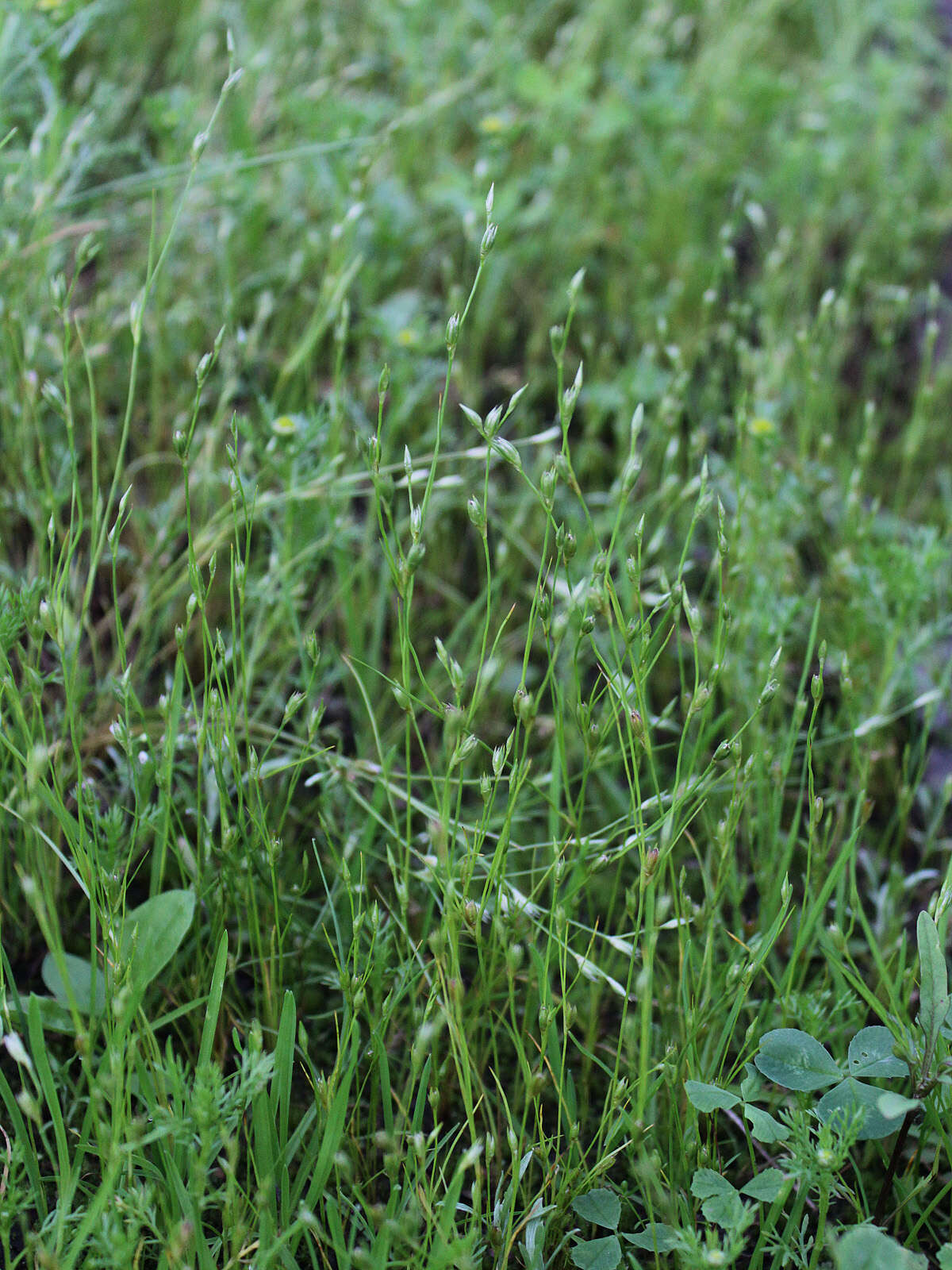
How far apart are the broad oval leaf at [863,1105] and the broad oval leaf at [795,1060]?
2cm

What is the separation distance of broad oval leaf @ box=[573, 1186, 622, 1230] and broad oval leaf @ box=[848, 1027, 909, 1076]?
0.31 metres

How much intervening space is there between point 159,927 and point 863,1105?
85 cm

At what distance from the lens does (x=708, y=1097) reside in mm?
1171

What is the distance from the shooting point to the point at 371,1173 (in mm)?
1287

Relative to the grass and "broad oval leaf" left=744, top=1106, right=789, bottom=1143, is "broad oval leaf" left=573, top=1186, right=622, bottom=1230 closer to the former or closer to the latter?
the grass

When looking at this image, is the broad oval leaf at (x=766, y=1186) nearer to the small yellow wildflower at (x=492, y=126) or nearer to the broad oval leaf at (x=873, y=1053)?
the broad oval leaf at (x=873, y=1053)

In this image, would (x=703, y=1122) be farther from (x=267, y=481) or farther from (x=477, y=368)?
(x=477, y=368)

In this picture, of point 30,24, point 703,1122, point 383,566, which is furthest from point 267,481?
point 703,1122

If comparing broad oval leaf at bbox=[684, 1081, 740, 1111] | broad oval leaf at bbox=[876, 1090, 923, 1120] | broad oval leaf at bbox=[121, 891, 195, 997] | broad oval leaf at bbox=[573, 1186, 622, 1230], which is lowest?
broad oval leaf at bbox=[573, 1186, 622, 1230]

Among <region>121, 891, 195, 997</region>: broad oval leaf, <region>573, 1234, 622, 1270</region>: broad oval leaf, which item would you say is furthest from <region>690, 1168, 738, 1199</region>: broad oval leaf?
<region>121, 891, 195, 997</region>: broad oval leaf

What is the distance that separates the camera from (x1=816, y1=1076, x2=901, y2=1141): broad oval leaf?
1170 millimetres

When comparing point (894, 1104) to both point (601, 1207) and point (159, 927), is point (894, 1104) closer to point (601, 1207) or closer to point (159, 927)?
point (601, 1207)

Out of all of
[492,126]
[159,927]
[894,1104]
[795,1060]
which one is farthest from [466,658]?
[492,126]

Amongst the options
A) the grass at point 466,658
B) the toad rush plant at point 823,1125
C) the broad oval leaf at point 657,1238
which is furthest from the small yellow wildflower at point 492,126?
the broad oval leaf at point 657,1238
